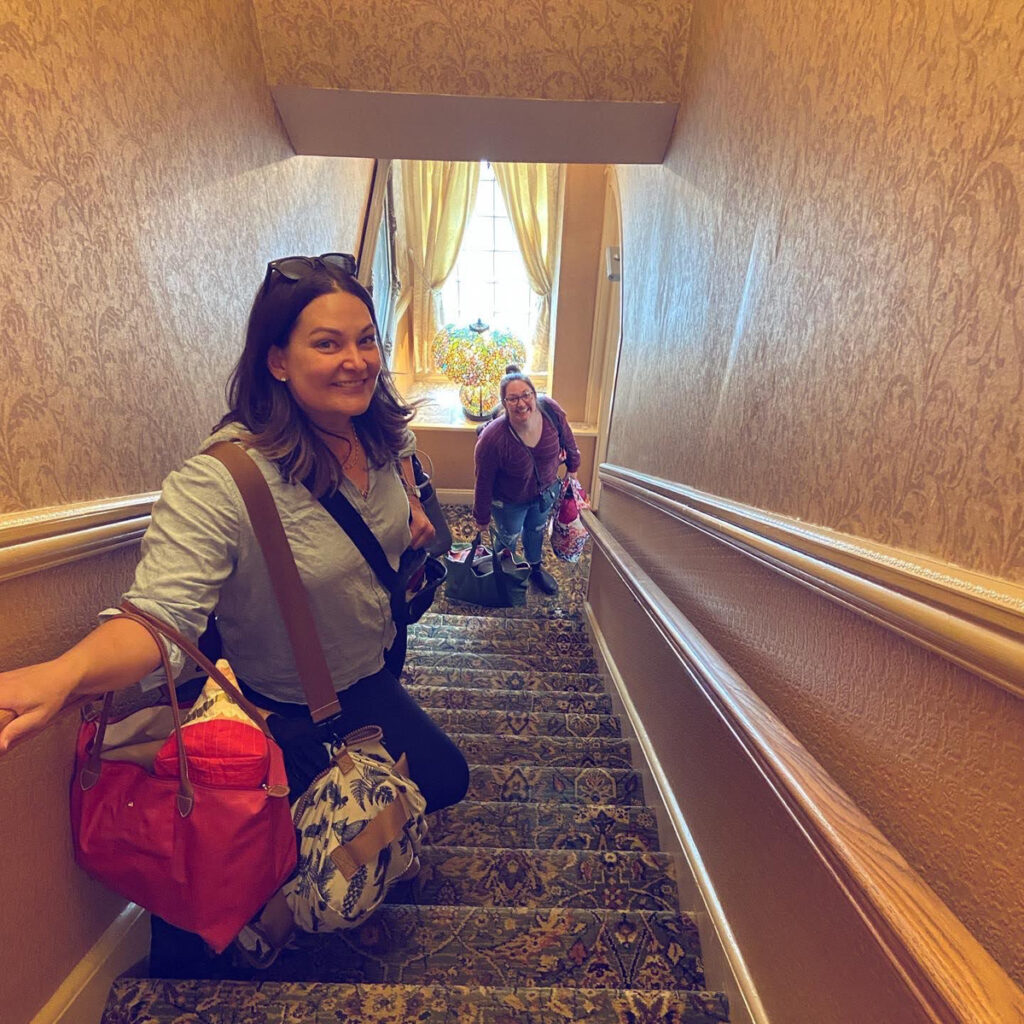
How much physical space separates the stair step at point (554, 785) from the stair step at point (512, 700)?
532mm

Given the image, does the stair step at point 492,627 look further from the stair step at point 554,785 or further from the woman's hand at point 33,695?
the woman's hand at point 33,695

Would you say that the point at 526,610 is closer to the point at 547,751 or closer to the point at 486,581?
the point at 486,581

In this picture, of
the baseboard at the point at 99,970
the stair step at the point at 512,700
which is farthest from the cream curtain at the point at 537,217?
the baseboard at the point at 99,970

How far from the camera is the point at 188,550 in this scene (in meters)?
1.20

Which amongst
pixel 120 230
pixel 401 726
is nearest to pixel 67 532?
pixel 120 230

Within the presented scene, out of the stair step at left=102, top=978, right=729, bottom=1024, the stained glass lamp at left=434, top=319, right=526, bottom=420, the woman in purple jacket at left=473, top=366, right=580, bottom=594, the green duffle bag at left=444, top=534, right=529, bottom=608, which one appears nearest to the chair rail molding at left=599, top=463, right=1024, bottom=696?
the stair step at left=102, top=978, right=729, bottom=1024

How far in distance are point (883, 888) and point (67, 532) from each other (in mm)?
1380

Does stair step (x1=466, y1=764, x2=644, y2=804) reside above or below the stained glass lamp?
below

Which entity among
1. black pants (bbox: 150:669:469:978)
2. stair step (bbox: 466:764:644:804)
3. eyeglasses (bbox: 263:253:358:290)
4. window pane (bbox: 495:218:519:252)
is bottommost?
stair step (bbox: 466:764:644:804)

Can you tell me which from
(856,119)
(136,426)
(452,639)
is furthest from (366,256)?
(856,119)

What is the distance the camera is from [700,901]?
1544 millimetres

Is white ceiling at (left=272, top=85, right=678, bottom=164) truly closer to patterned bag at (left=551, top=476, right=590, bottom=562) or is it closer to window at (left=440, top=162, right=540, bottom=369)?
patterned bag at (left=551, top=476, right=590, bottom=562)

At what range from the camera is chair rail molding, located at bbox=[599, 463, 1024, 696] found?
0.66m

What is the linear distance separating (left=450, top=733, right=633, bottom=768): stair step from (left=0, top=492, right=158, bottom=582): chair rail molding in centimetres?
149
